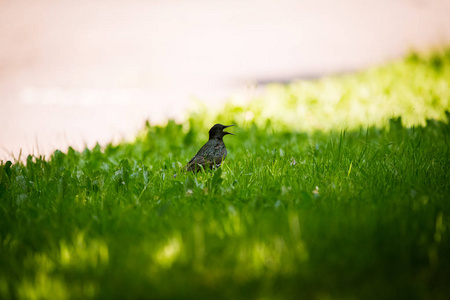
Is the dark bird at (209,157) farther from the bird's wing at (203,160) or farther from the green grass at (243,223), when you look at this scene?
the green grass at (243,223)

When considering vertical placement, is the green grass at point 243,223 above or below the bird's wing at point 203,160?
below

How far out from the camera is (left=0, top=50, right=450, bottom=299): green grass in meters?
2.23

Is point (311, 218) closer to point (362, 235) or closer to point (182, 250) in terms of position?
point (362, 235)

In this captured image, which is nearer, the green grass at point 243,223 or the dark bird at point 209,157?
the green grass at point 243,223

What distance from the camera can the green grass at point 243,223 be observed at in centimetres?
223

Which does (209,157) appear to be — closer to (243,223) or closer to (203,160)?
(203,160)

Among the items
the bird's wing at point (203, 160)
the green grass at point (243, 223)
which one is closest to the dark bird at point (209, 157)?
the bird's wing at point (203, 160)

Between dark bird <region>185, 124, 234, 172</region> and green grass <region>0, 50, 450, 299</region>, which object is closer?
green grass <region>0, 50, 450, 299</region>

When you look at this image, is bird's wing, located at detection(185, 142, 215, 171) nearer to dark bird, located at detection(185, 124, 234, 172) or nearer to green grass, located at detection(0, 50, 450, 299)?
dark bird, located at detection(185, 124, 234, 172)

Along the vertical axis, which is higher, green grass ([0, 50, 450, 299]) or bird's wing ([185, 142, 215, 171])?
bird's wing ([185, 142, 215, 171])

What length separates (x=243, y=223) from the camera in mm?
2805

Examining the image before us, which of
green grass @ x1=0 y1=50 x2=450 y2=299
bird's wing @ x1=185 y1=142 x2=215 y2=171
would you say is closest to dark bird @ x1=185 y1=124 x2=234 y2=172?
bird's wing @ x1=185 y1=142 x2=215 y2=171

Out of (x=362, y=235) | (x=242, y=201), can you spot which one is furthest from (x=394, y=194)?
(x=242, y=201)

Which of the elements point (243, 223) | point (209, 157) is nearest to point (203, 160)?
point (209, 157)
